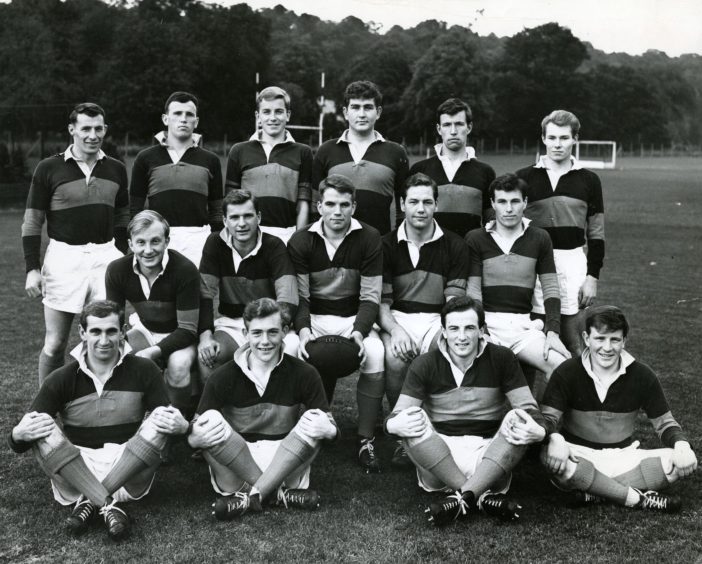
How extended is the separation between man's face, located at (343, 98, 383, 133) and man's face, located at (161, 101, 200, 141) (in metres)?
1.10

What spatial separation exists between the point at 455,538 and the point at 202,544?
48.3 inches

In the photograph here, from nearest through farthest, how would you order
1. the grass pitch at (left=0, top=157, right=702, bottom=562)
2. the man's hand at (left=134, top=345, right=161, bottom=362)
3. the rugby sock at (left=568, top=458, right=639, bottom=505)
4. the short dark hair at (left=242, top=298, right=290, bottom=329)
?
1. the grass pitch at (left=0, top=157, right=702, bottom=562)
2. the rugby sock at (left=568, top=458, right=639, bottom=505)
3. the short dark hair at (left=242, top=298, right=290, bottom=329)
4. the man's hand at (left=134, top=345, right=161, bottom=362)

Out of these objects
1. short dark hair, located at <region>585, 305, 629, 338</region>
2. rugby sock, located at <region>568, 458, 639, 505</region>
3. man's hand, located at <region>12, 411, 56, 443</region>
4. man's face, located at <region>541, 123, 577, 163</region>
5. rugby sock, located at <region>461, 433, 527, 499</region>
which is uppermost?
man's face, located at <region>541, 123, 577, 163</region>

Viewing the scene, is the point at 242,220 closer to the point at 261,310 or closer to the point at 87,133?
the point at 261,310

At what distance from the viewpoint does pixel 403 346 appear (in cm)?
492

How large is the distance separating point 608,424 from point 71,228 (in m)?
3.63

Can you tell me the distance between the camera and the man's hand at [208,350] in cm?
483

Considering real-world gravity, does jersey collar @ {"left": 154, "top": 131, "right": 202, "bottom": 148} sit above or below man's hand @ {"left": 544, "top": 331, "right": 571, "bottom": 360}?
above

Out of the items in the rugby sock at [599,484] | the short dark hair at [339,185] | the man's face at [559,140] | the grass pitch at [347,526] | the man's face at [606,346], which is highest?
the man's face at [559,140]

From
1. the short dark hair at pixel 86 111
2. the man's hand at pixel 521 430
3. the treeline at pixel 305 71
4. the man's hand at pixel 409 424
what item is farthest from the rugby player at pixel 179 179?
the treeline at pixel 305 71

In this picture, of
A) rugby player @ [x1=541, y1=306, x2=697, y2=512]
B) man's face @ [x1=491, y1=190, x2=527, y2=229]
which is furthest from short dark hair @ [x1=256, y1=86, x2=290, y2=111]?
rugby player @ [x1=541, y1=306, x2=697, y2=512]

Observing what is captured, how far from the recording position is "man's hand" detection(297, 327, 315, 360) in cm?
488

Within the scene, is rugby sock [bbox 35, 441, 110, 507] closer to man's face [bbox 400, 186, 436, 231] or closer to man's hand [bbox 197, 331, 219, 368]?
man's hand [bbox 197, 331, 219, 368]

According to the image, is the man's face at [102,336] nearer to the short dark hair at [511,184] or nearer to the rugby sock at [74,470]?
the rugby sock at [74,470]
